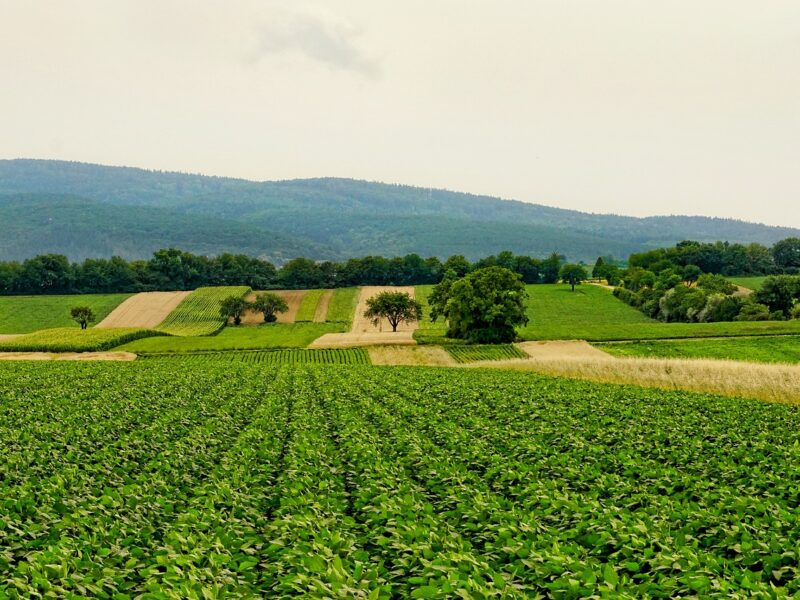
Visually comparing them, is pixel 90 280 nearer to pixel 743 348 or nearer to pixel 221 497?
pixel 743 348

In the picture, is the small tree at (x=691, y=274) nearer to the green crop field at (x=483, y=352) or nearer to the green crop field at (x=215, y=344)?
the green crop field at (x=483, y=352)

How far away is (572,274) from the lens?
548ft

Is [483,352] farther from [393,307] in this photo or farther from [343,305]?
[343,305]

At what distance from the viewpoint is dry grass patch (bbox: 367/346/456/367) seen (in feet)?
242

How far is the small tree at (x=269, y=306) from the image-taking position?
457ft

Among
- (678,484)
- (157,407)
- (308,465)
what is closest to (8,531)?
(308,465)

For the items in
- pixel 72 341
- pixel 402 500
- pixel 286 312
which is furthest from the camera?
pixel 286 312

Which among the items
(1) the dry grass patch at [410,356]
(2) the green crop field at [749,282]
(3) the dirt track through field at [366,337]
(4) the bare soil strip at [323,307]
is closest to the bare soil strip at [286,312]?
(4) the bare soil strip at [323,307]

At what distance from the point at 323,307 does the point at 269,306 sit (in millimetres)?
14824

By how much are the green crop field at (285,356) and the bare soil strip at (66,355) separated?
10.7ft

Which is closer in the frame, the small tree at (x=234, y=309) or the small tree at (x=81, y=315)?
the small tree at (x=81, y=315)

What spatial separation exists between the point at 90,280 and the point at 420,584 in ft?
573

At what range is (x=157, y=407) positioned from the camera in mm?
28422

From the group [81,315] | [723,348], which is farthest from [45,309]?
[723,348]
